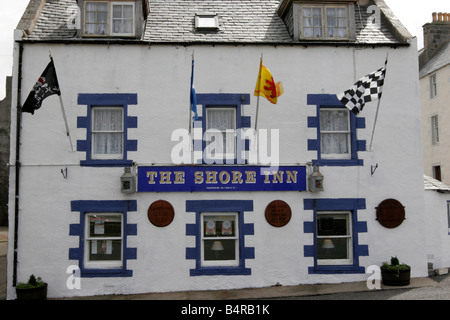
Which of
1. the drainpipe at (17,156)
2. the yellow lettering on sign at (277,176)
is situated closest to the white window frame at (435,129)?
the yellow lettering on sign at (277,176)

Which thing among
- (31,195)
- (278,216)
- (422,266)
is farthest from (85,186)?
(422,266)

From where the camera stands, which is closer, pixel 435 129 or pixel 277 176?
pixel 277 176

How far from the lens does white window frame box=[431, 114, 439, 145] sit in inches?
1007

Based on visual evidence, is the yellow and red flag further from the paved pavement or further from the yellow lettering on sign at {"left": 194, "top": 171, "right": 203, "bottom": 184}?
the paved pavement

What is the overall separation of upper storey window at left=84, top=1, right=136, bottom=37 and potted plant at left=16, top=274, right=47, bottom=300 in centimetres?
660

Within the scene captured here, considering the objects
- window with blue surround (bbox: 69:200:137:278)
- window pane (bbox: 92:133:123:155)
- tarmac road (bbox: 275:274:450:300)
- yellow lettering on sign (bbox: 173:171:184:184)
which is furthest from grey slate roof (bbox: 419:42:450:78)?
window with blue surround (bbox: 69:200:137:278)

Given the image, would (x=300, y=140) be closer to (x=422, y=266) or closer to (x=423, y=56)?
(x=422, y=266)

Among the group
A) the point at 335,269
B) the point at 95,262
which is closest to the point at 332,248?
the point at 335,269

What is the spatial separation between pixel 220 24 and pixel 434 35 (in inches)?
769

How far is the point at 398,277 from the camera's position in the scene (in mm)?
10539

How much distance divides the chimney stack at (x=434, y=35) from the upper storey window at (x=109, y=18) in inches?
836

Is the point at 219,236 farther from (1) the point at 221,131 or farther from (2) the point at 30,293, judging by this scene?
(2) the point at 30,293

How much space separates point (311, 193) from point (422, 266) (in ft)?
11.7

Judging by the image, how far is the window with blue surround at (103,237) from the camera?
1065 centimetres
